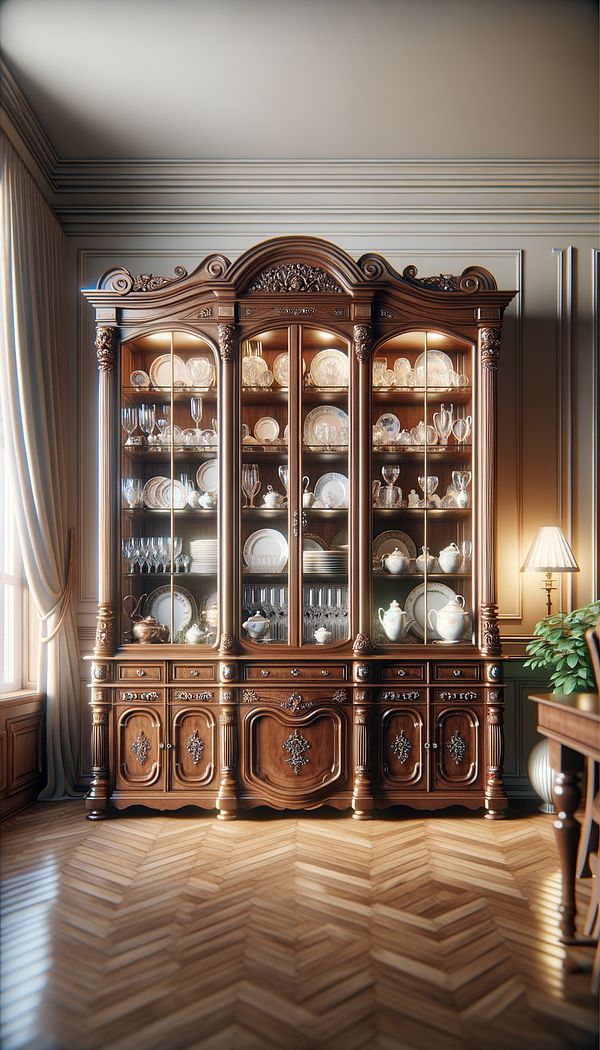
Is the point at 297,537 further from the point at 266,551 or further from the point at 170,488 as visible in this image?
the point at 170,488

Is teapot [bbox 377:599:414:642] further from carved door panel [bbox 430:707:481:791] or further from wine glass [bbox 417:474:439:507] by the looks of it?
wine glass [bbox 417:474:439:507]

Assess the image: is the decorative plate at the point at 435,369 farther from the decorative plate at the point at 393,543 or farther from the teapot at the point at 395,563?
the teapot at the point at 395,563

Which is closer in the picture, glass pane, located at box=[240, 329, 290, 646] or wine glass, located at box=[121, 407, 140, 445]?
glass pane, located at box=[240, 329, 290, 646]

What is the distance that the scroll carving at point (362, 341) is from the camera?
12.1ft

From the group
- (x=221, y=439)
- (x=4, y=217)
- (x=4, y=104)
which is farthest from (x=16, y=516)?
(x=4, y=104)

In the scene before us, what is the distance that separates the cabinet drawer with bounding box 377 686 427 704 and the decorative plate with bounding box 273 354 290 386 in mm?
1588

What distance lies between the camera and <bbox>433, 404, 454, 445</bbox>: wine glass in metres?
3.84

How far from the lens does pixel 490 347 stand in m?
3.71

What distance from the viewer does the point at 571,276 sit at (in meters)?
4.27

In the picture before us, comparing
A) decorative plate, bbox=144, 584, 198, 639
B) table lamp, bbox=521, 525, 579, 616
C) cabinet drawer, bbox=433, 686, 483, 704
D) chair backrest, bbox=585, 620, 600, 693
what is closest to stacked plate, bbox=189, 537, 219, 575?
decorative plate, bbox=144, 584, 198, 639

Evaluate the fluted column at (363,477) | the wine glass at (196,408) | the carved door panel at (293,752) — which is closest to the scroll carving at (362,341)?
the fluted column at (363,477)

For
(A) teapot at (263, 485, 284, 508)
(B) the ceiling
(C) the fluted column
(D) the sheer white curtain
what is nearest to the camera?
(B) the ceiling

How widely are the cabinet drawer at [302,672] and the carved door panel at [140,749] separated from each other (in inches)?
19.3

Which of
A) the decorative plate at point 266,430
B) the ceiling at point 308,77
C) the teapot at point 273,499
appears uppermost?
the ceiling at point 308,77
